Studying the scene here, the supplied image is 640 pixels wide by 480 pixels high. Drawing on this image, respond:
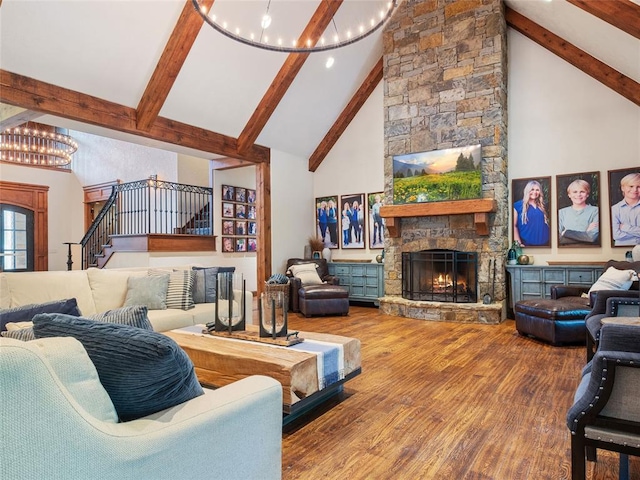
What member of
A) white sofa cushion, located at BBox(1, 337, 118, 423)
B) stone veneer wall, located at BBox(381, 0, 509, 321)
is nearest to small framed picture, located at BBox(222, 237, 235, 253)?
stone veneer wall, located at BBox(381, 0, 509, 321)

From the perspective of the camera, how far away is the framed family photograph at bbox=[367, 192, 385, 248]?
772 centimetres

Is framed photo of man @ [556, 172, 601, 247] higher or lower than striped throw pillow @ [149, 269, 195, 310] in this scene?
higher

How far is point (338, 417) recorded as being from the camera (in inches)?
108

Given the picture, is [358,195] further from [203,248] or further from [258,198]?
[203,248]

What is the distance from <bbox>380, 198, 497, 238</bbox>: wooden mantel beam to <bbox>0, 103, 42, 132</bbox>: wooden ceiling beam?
5.10m

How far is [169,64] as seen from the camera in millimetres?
5000

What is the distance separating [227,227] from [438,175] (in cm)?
461

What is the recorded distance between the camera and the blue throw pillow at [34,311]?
2596 mm

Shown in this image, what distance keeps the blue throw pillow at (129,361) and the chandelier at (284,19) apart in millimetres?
3576

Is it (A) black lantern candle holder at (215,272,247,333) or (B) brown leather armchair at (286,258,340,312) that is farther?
(B) brown leather armchair at (286,258,340,312)

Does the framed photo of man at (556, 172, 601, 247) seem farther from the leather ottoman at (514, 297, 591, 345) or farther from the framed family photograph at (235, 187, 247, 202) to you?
the framed family photograph at (235, 187, 247, 202)

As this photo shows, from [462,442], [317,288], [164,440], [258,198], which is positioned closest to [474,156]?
[317,288]

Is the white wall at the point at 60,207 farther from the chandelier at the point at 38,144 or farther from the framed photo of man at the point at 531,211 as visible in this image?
the framed photo of man at the point at 531,211

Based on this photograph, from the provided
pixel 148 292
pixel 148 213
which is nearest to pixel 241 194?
pixel 148 213
